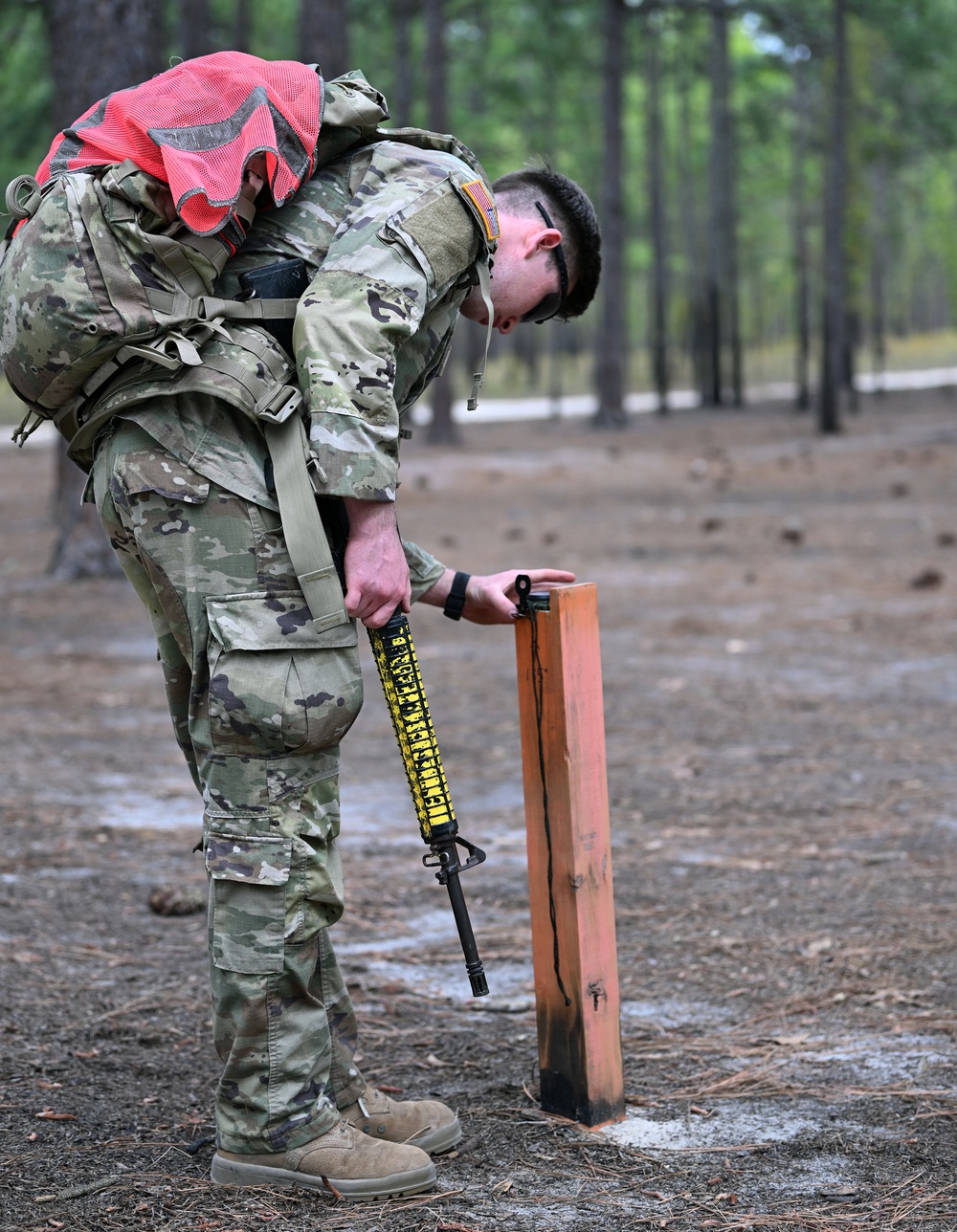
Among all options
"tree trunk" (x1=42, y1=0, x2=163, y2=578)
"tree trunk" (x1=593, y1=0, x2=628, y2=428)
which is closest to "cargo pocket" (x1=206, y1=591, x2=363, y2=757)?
"tree trunk" (x1=42, y1=0, x2=163, y2=578)

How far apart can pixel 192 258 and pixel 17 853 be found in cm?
310

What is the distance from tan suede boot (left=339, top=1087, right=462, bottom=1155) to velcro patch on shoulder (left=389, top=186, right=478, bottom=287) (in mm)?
1632

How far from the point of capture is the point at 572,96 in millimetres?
37656

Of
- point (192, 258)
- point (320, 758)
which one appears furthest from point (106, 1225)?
point (192, 258)

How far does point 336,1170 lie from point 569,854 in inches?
30.0

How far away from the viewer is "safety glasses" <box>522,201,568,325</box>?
2.88 meters

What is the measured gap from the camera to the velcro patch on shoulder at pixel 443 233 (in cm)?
254

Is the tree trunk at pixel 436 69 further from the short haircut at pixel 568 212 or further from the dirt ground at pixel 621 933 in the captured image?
the short haircut at pixel 568 212

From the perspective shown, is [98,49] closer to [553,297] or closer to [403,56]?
[553,297]

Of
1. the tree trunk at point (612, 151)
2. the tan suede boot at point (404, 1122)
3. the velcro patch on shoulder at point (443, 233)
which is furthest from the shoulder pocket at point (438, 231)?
the tree trunk at point (612, 151)

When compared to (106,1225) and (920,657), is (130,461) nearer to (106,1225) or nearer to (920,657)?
(106,1225)

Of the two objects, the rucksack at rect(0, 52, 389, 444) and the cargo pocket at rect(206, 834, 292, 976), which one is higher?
the rucksack at rect(0, 52, 389, 444)

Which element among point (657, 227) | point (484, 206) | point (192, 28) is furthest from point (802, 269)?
point (484, 206)

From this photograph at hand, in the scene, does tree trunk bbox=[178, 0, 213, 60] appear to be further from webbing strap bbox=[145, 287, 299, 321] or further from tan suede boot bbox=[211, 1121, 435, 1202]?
tan suede boot bbox=[211, 1121, 435, 1202]
